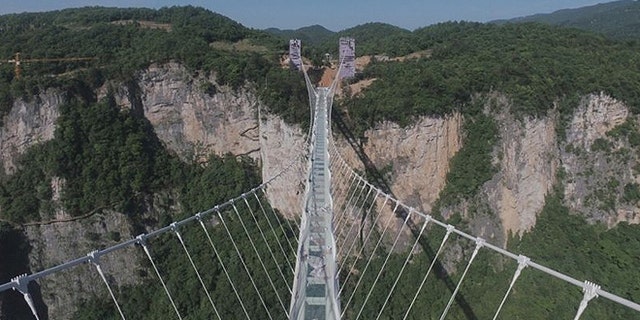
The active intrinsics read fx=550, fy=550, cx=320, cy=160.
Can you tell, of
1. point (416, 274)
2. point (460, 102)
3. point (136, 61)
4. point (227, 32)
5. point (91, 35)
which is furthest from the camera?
point (227, 32)

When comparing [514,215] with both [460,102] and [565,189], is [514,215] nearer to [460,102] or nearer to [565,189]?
[565,189]

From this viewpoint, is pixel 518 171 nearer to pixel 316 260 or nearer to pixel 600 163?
pixel 600 163

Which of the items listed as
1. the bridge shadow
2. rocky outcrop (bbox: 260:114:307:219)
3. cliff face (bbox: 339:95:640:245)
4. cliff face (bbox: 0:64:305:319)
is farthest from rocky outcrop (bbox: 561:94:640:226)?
cliff face (bbox: 0:64:305:319)

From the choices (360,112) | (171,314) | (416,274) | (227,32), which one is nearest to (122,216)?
(171,314)

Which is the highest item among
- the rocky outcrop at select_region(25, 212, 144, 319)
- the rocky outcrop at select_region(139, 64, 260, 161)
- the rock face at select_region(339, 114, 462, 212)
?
the rocky outcrop at select_region(139, 64, 260, 161)

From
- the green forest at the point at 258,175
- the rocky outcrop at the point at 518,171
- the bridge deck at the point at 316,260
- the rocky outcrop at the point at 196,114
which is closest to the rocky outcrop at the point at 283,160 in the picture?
the green forest at the point at 258,175

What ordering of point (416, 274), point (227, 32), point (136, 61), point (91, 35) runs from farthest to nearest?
point (227, 32), point (91, 35), point (136, 61), point (416, 274)

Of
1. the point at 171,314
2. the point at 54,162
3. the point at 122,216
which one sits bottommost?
the point at 171,314

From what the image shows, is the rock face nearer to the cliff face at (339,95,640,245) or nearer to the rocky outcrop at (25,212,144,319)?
the cliff face at (339,95,640,245)
